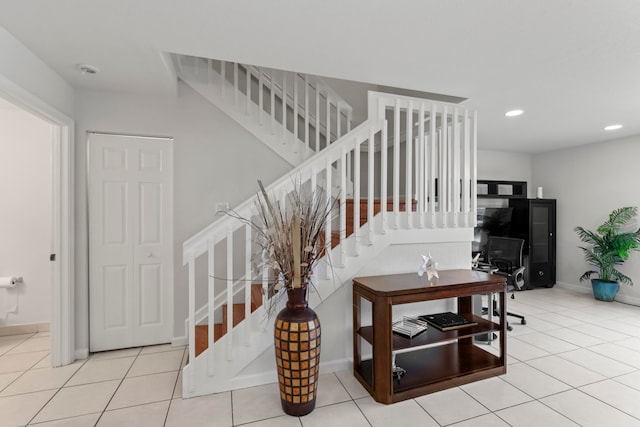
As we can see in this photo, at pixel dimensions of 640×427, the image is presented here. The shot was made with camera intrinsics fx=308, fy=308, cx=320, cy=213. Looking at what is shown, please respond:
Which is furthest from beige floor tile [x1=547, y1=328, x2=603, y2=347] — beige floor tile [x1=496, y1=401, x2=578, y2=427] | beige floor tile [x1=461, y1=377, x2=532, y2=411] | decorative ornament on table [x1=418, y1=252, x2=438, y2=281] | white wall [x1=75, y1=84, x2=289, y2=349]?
white wall [x1=75, y1=84, x2=289, y2=349]

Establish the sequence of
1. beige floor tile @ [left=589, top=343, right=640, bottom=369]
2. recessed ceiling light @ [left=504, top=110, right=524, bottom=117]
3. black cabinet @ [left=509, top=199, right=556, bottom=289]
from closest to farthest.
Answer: beige floor tile @ [left=589, top=343, right=640, bottom=369] < recessed ceiling light @ [left=504, top=110, right=524, bottom=117] < black cabinet @ [left=509, top=199, right=556, bottom=289]

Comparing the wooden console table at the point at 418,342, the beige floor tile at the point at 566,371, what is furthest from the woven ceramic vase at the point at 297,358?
the beige floor tile at the point at 566,371

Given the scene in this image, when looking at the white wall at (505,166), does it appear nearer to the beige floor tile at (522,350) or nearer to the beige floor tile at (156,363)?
the beige floor tile at (522,350)

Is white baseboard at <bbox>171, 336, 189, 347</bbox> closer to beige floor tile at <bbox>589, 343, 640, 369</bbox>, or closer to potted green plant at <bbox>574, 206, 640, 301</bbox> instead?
beige floor tile at <bbox>589, 343, 640, 369</bbox>

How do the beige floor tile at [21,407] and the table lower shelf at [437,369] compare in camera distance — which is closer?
the beige floor tile at [21,407]

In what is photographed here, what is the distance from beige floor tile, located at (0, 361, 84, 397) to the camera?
7.56 feet

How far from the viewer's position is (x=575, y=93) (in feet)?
9.71

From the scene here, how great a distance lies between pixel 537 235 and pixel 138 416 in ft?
19.9

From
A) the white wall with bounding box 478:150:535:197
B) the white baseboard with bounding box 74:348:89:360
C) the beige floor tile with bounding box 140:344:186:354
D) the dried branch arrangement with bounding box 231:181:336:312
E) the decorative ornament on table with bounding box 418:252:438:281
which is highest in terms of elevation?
the white wall with bounding box 478:150:535:197

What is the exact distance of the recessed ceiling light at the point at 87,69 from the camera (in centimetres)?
240

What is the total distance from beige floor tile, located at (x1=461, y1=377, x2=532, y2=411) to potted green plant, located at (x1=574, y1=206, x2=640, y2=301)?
356 centimetres

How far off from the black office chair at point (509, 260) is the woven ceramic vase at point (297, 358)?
2.81 metres

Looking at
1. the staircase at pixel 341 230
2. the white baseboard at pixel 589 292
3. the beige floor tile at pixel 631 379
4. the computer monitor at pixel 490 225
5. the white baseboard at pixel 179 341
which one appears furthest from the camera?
the computer monitor at pixel 490 225

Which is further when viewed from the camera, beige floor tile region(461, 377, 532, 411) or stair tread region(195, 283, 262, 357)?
stair tread region(195, 283, 262, 357)
